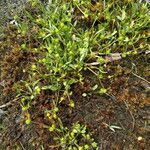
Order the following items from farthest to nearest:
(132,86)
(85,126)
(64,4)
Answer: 1. (64,4)
2. (132,86)
3. (85,126)

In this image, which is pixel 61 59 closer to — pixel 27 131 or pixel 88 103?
pixel 88 103

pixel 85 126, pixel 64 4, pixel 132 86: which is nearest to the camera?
pixel 85 126

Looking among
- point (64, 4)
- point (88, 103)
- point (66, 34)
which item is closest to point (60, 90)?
point (88, 103)

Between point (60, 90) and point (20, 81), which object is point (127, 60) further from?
point (20, 81)

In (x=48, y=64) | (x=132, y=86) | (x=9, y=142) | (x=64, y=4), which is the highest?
(x=64, y=4)

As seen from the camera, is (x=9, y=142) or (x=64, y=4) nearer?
(x=9, y=142)

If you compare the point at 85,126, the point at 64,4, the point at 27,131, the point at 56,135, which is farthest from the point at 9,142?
the point at 64,4

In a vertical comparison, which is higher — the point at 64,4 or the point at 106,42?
the point at 64,4
